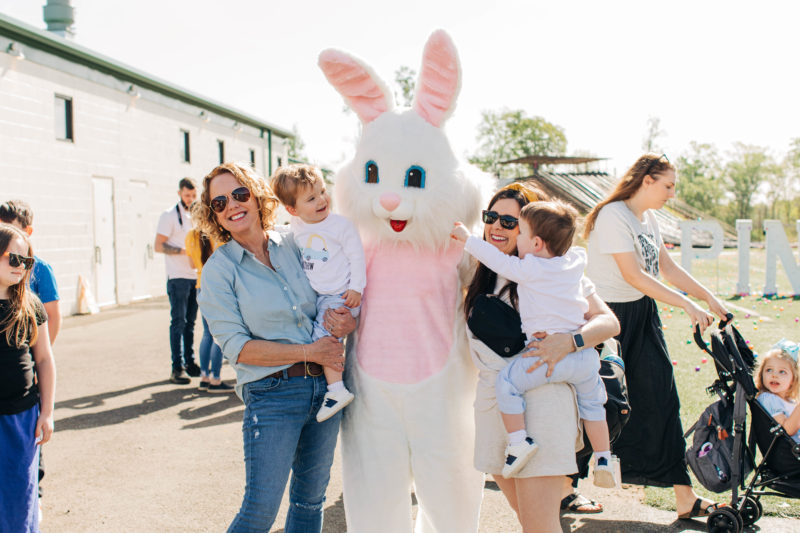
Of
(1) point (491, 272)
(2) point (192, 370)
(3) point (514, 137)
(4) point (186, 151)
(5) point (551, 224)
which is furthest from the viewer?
(3) point (514, 137)

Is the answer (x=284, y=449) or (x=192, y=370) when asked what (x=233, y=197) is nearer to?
(x=284, y=449)

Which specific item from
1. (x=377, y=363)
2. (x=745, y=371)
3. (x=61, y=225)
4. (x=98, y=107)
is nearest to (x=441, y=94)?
(x=377, y=363)

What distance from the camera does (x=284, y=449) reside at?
2357 mm

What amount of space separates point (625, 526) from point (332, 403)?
1.95 meters

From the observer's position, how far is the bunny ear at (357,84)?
9.27 ft

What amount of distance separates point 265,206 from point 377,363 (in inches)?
32.2

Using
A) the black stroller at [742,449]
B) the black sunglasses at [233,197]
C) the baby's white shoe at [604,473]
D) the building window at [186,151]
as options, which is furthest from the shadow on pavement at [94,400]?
the building window at [186,151]

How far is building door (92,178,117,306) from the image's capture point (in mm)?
13188

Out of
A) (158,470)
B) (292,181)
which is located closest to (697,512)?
(292,181)

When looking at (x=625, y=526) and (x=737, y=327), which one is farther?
(x=737, y=327)

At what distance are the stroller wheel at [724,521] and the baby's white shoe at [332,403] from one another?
2019mm

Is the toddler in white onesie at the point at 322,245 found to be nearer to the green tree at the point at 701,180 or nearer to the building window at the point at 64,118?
the building window at the point at 64,118

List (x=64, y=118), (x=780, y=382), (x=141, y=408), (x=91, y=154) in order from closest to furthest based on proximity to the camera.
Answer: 1. (x=780, y=382)
2. (x=141, y=408)
3. (x=64, y=118)
4. (x=91, y=154)

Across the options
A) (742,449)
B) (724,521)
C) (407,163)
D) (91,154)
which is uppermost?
(91,154)
